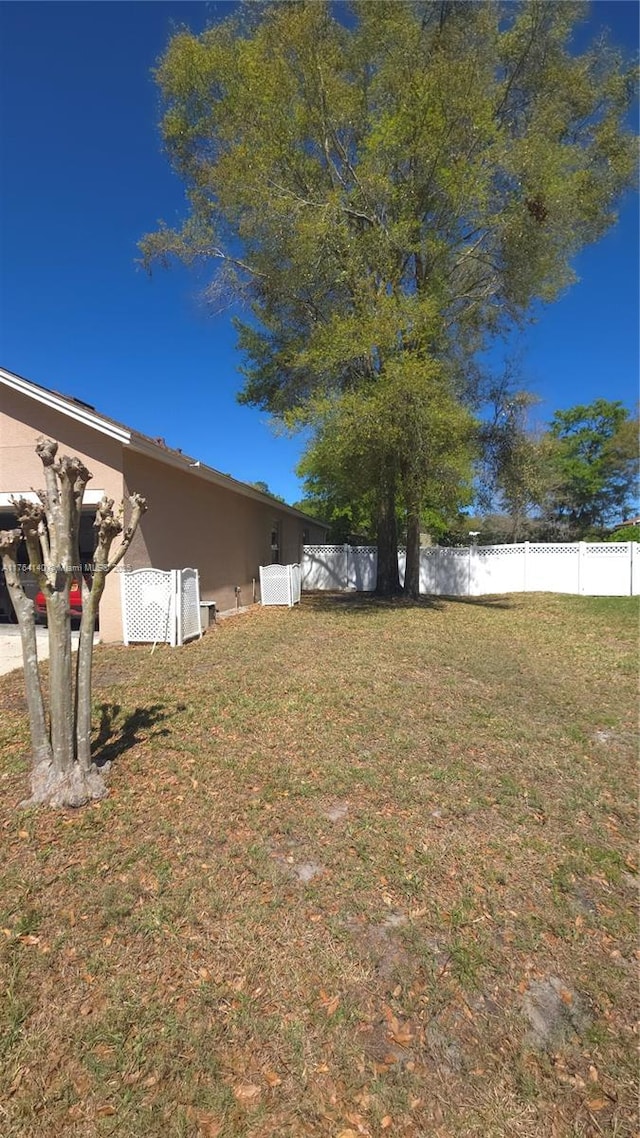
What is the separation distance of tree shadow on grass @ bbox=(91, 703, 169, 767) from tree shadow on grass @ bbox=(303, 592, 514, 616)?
6.77 m

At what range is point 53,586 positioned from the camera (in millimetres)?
3068

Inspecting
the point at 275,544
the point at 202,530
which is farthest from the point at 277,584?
the point at 275,544

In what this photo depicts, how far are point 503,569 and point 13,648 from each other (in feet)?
44.7

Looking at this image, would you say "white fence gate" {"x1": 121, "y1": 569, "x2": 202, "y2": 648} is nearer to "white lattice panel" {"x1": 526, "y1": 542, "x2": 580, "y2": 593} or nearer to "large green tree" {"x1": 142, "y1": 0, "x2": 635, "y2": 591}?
"large green tree" {"x1": 142, "y1": 0, "x2": 635, "y2": 591}

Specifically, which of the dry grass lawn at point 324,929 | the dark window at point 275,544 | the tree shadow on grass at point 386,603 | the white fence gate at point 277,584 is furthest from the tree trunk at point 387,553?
the dry grass lawn at point 324,929

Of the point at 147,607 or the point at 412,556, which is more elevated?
the point at 412,556

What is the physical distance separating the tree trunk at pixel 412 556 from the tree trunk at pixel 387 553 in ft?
1.43

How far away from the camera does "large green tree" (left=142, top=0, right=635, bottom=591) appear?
976 cm

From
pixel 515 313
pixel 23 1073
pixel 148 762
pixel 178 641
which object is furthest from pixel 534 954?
pixel 515 313

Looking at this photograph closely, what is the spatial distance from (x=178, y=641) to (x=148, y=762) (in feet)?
12.8

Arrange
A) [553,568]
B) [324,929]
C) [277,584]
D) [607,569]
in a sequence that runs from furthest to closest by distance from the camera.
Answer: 1. [553,568]
2. [607,569]
3. [277,584]
4. [324,929]

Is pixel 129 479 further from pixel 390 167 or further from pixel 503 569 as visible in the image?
pixel 503 569

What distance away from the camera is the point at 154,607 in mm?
7652

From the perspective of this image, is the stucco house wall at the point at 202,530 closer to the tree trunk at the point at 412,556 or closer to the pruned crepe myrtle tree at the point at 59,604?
the tree trunk at the point at 412,556
